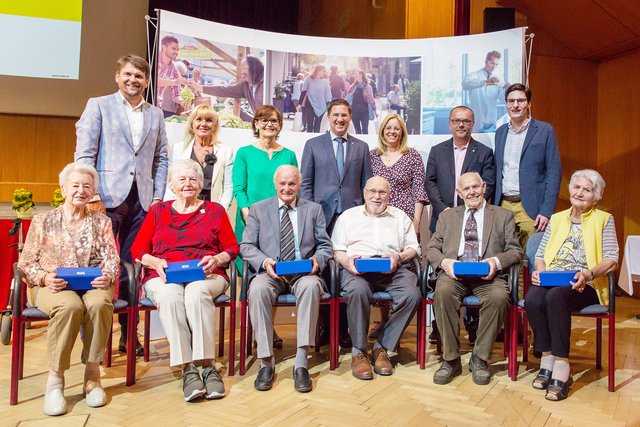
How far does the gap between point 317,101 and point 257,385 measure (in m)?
2.73

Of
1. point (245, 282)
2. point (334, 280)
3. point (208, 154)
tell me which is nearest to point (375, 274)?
point (334, 280)

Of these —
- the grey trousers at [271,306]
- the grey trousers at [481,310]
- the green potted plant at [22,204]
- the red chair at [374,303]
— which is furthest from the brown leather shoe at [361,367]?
the green potted plant at [22,204]


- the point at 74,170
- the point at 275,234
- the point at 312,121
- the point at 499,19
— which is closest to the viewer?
the point at 74,170

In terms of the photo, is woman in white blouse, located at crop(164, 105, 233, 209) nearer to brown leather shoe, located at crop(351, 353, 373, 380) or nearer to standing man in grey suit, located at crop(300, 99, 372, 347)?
standing man in grey suit, located at crop(300, 99, 372, 347)

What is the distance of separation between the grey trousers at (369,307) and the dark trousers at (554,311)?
2.09 feet

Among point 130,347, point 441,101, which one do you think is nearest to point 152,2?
point 441,101

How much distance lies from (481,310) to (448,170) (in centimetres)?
124

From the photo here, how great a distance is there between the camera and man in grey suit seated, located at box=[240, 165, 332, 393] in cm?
310

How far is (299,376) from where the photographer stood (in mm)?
2965

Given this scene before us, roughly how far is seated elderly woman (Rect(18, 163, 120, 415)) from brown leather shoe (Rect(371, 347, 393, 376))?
146cm

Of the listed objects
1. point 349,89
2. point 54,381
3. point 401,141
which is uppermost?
point 349,89

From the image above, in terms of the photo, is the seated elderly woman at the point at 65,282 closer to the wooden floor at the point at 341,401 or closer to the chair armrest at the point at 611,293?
the wooden floor at the point at 341,401

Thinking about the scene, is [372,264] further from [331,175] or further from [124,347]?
[124,347]

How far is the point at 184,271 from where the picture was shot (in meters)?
2.92
